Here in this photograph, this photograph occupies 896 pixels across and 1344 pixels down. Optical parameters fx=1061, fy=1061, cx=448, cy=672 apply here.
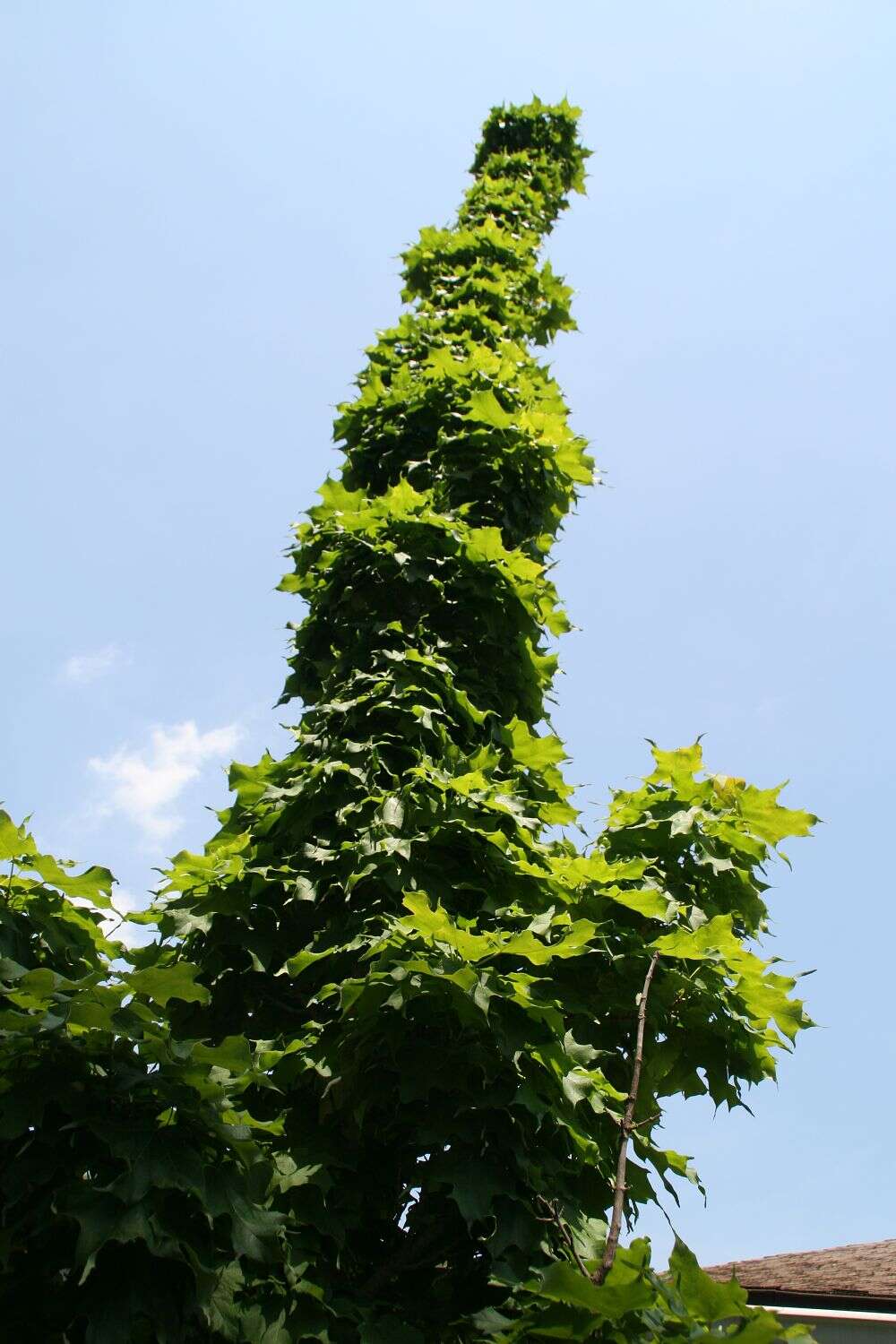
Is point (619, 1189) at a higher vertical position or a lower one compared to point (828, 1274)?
Result: higher

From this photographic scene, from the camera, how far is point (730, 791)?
526 cm

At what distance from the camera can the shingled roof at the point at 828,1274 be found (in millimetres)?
7645

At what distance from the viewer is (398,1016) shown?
4039 millimetres

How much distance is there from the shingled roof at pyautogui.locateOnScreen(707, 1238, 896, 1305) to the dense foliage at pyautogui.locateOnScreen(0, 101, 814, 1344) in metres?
3.77

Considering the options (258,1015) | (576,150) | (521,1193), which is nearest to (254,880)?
(258,1015)

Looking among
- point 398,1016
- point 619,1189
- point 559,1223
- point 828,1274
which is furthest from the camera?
point 828,1274

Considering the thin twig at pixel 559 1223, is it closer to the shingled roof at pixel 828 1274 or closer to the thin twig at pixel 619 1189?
the thin twig at pixel 619 1189

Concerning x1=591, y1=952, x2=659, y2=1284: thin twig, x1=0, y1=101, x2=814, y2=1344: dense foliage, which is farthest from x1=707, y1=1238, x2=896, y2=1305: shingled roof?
x1=591, y1=952, x2=659, y2=1284: thin twig

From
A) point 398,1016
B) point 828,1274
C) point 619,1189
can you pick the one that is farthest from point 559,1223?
point 828,1274

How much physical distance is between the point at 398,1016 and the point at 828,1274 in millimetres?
6502

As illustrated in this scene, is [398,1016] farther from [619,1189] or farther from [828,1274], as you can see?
[828,1274]

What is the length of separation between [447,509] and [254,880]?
2.74 metres

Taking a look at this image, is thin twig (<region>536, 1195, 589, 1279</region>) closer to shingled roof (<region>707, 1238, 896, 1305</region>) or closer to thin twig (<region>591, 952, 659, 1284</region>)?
thin twig (<region>591, 952, 659, 1284</region>)

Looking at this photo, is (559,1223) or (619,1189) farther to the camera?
(559,1223)
